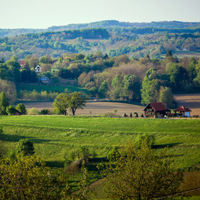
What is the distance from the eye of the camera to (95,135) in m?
51.6

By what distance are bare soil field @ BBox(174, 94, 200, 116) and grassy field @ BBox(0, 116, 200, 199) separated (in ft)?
121

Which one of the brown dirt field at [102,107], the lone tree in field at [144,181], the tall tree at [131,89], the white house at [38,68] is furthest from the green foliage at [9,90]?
the lone tree in field at [144,181]

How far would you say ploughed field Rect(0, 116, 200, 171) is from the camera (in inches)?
1694

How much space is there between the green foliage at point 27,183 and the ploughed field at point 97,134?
17.8m

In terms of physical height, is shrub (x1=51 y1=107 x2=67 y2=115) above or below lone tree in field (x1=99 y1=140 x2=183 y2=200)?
below

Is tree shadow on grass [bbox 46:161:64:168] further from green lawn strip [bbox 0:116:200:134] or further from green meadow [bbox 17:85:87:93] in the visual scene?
green meadow [bbox 17:85:87:93]

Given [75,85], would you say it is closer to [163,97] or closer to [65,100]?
[163,97]

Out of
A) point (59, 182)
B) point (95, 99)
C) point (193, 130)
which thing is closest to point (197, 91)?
point (95, 99)

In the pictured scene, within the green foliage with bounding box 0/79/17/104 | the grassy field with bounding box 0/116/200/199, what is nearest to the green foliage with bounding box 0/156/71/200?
the grassy field with bounding box 0/116/200/199

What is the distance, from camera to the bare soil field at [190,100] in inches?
3706

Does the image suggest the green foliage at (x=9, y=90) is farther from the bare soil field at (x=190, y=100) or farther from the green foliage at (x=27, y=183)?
the green foliage at (x=27, y=183)

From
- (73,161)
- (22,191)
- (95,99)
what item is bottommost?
(95,99)

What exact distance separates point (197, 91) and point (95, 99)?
33.0m

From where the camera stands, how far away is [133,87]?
111 meters
